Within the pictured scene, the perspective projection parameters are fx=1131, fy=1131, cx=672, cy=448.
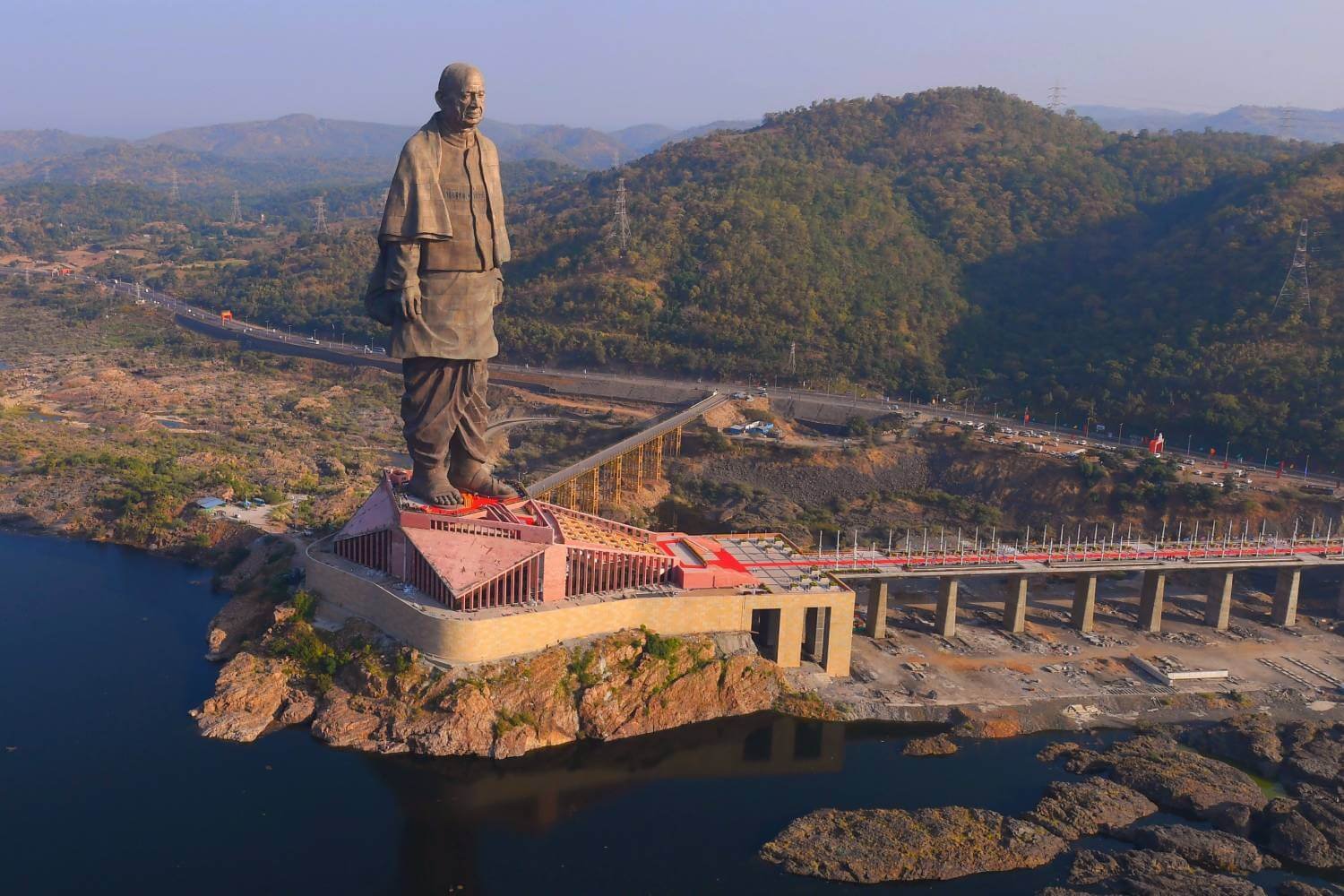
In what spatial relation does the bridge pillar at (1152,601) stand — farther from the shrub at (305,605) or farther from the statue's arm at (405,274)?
the shrub at (305,605)

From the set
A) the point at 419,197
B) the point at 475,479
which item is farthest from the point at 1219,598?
the point at 419,197

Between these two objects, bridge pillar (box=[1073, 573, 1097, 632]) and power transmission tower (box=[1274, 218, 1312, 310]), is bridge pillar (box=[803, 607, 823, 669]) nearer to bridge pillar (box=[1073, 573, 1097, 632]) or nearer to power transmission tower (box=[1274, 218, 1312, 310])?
bridge pillar (box=[1073, 573, 1097, 632])

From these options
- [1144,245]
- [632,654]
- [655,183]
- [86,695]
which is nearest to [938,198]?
[1144,245]

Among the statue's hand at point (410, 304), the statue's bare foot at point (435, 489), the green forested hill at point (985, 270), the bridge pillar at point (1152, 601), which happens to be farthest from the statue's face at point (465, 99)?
the green forested hill at point (985, 270)

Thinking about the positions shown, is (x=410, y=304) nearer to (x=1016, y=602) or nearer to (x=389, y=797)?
(x=389, y=797)

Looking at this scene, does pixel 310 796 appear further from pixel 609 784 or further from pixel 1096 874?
pixel 1096 874

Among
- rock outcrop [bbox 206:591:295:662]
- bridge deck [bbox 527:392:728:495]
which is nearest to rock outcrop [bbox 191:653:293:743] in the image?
rock outcrop [bbox 206:591:295:662]
